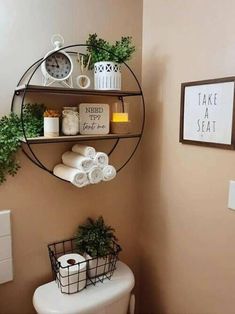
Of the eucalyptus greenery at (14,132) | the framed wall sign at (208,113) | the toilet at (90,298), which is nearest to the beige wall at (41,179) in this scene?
the eucalyptus greenery at (14,132)

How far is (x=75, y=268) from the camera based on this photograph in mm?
1171

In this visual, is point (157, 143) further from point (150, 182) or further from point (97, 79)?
point (97, 79)

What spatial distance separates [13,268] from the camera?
122cm

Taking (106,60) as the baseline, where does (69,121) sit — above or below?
below

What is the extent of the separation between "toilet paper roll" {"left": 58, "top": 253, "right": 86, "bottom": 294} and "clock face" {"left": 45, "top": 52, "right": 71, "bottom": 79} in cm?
79

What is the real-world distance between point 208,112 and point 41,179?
78 cm

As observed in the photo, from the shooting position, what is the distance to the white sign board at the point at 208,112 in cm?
104

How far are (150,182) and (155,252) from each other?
14.9 inches

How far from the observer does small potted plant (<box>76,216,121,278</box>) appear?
1.26 m

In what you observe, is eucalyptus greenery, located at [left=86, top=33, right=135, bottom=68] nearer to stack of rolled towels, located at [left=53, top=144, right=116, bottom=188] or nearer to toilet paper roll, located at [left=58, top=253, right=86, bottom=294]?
stack of rolled towels, located at [left=53, top=144, right=116, bottom=188]

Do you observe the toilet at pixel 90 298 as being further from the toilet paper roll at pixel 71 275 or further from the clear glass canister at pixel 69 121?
the clear glass canister at pixel 69 121

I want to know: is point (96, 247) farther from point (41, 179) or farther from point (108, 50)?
point (108, 50)

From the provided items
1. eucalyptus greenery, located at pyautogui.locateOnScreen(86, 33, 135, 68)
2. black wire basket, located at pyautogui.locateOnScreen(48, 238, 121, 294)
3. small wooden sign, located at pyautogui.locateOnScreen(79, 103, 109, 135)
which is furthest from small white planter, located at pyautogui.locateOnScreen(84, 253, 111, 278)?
eucalyptus greenery, located at pyautogui.locateOnScreen(86, 33, 135, 68)

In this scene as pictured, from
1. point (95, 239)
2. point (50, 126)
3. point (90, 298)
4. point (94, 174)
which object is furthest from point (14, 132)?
point (90, 298)
